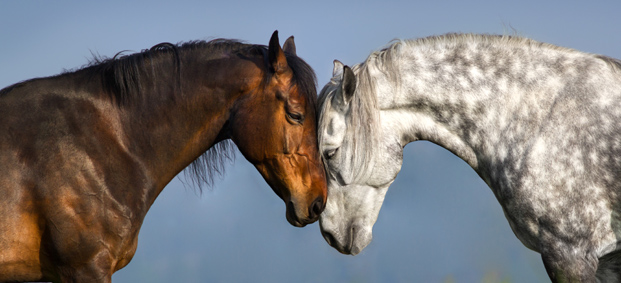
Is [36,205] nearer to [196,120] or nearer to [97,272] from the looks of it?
[97,272]

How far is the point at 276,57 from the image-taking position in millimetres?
4699

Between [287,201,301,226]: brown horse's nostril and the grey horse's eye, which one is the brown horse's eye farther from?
[287,201,301,226]: brown horse's nostril

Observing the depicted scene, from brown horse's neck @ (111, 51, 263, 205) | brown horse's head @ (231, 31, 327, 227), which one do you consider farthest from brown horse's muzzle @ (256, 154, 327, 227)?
brown horse's neck @ (111, 51, 263, 205)

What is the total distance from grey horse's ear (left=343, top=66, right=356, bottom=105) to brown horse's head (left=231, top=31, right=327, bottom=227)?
24 cm

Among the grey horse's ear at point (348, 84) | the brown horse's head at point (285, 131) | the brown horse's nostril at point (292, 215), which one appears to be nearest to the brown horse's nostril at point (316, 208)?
the brown horse's head at point (285, 131)

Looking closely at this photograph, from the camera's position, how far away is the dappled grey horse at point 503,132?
460cm

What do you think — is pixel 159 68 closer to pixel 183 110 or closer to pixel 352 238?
pixel 183 110

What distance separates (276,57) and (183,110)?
0.80m

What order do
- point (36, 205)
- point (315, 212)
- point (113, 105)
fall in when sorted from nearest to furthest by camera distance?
1. point (36, 205)
2. point (113, 105)
3. point (315, 212)

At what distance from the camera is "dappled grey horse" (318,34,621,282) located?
181 inches

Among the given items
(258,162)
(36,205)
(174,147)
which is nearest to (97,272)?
(36,205)

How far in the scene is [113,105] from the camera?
4.70m

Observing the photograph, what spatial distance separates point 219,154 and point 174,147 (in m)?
0.56

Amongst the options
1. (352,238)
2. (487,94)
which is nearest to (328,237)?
(352,238)
